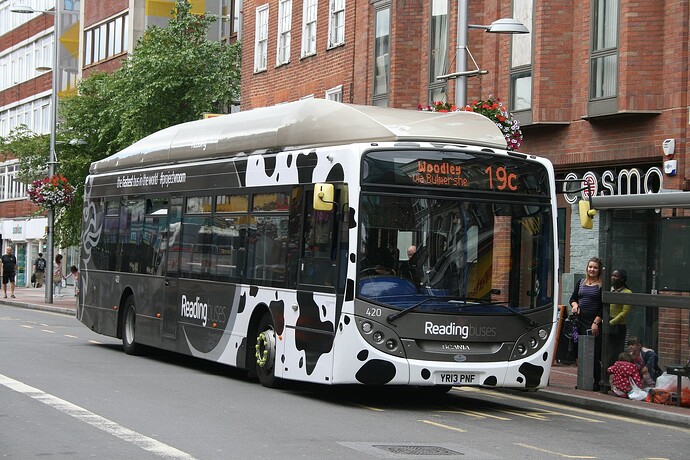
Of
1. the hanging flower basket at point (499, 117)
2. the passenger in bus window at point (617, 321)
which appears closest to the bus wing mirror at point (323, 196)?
the passenger in bus window at point (617, 321)

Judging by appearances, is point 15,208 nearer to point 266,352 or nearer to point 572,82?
point 572,82

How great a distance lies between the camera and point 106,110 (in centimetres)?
4275

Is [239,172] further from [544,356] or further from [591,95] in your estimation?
[591,95]

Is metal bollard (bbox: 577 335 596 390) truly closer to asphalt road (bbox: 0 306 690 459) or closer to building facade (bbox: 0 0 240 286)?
asphalt road (bbox: 0 306 690 459)

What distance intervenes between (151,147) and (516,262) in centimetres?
835

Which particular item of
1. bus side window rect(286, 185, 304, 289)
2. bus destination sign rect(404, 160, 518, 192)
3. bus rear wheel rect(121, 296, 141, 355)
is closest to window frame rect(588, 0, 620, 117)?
bus rear wheel rect(121, 296, 141, 355)

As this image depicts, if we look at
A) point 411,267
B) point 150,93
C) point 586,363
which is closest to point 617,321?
point 586,363

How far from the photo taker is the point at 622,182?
24.6 m

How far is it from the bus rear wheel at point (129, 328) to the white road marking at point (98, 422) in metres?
5.47

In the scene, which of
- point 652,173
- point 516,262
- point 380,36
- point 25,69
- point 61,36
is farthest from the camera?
point 25,69

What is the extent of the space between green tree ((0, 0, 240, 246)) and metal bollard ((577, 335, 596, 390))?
23938 mm

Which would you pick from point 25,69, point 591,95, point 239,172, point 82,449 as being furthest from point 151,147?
point 25,69

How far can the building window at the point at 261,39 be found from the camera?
4288 centimetres

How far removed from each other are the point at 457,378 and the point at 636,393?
3.42 m
